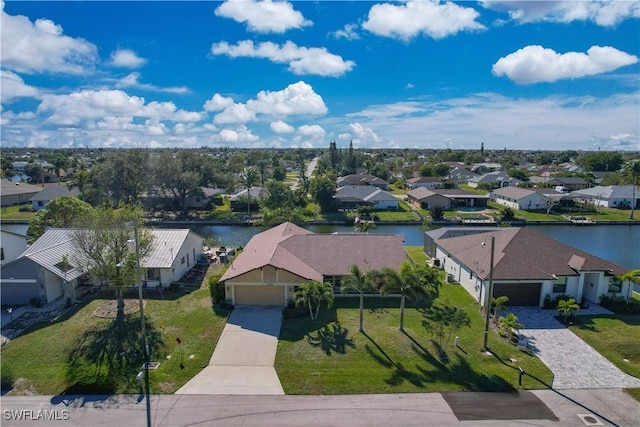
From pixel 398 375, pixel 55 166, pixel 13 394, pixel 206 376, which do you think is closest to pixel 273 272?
pixel 206 376

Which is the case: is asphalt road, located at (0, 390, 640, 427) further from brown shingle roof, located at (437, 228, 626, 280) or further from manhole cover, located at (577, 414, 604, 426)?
brown shingle roof, located at (437, 228, 626, 280)

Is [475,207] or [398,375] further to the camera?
[475,207]

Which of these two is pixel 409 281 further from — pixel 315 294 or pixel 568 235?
pixel 568 235

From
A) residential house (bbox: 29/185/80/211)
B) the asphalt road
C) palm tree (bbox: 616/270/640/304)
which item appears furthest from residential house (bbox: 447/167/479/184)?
the asphalt road

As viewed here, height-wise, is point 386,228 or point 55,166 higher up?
point 55,166

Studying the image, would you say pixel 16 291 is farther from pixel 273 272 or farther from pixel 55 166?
pixel 55 166

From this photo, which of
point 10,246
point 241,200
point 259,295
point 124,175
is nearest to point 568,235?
point 259,295

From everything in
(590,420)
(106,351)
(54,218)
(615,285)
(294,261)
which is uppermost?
(54,218)
